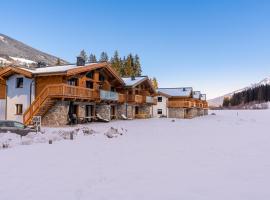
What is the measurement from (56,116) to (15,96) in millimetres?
5362

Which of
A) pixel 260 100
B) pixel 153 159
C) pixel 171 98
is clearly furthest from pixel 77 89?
pixel 260 100

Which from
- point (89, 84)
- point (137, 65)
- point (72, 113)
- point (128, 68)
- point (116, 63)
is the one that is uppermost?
point (116, 63)

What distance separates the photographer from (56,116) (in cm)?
2581

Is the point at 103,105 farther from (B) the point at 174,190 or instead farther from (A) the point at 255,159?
(B) the point at 174,190

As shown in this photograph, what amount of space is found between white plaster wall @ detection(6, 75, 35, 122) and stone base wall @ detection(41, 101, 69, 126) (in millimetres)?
2463

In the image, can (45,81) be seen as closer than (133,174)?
No

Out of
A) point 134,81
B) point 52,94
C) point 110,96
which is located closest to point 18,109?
point 52,94

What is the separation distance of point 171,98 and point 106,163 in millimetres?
45756

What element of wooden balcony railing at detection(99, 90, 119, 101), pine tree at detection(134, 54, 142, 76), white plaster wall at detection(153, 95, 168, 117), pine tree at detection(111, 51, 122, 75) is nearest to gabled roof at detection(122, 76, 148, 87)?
wooden balcony railing at detection(99, 90, 119, 101)

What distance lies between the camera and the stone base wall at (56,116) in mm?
25750

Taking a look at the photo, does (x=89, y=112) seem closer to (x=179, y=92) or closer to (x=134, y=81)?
(x=134, y=81)

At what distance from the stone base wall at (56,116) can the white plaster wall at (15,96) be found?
8.08 feet

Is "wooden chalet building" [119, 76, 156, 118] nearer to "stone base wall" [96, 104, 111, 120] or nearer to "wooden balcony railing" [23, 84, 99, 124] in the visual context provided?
"stone base wall" [96, 104, 111, 120]

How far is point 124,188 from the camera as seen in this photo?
683 cm
